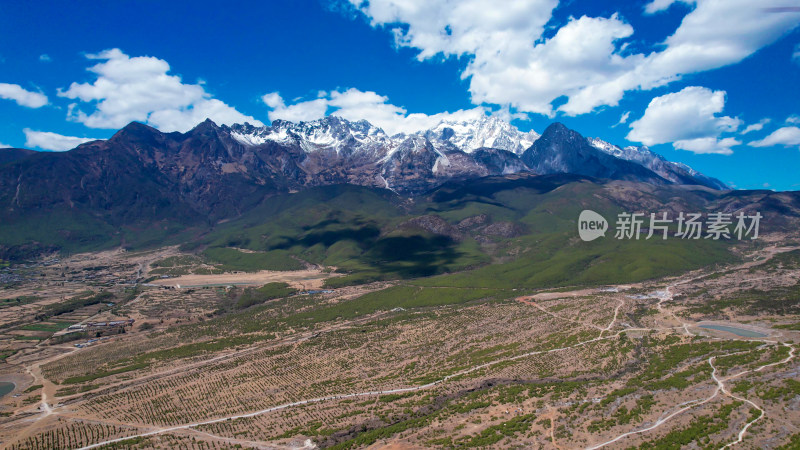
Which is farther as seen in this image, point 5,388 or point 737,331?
point 737,331

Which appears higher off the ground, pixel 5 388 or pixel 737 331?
pixel 737 331

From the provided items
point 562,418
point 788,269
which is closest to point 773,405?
point 562,418

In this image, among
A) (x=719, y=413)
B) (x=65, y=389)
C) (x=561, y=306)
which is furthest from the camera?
(x=561, y=306)

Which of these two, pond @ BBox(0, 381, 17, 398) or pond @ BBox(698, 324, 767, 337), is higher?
pond @ BBox(698, 324, 767, 337)

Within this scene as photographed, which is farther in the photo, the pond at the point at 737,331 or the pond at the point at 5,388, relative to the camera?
the pond at the point at 737,331

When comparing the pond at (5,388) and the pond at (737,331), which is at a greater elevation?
the pond at (737,331)

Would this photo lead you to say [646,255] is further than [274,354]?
Yes

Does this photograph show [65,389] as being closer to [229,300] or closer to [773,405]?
[229,300]

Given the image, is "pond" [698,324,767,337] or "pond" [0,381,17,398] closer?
"pond" [0,381,17,398]
